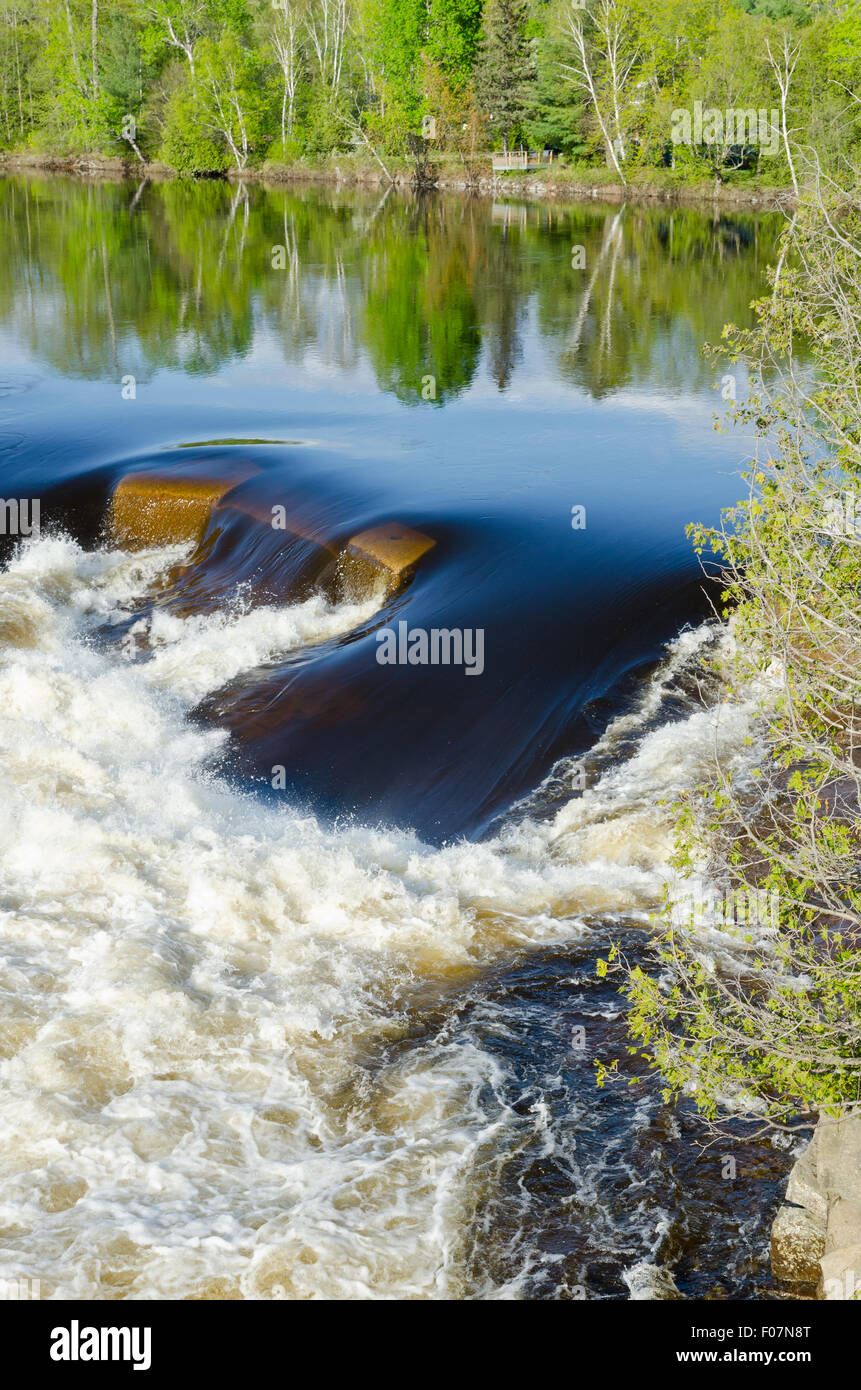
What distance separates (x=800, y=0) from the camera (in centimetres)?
6241

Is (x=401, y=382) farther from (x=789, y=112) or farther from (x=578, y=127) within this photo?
(x=578, y=127)

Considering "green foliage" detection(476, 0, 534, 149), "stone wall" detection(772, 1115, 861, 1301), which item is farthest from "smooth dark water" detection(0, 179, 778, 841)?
"green foliage" detection(476, 0, 534, 149)

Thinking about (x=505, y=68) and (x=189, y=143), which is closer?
(x=505, y=68)

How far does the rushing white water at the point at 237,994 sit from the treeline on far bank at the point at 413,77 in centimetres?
4638

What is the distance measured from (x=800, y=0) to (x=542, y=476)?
5873 cm

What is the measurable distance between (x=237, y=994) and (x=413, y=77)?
6662cm

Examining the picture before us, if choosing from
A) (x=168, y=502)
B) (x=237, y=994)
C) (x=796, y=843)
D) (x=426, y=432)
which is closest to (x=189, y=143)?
(x=426, y=432)

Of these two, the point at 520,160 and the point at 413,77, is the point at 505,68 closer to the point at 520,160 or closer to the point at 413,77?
the point at 520,160

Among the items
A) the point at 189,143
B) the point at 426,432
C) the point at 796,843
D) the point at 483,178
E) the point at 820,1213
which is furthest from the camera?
the point at 189,143

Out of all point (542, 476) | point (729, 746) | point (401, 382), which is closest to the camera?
point (729, 746)

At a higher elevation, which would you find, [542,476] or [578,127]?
[578,127]

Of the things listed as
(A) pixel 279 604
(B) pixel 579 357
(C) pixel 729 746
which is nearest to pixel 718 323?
(B) pixel 579 357

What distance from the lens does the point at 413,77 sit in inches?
2537
